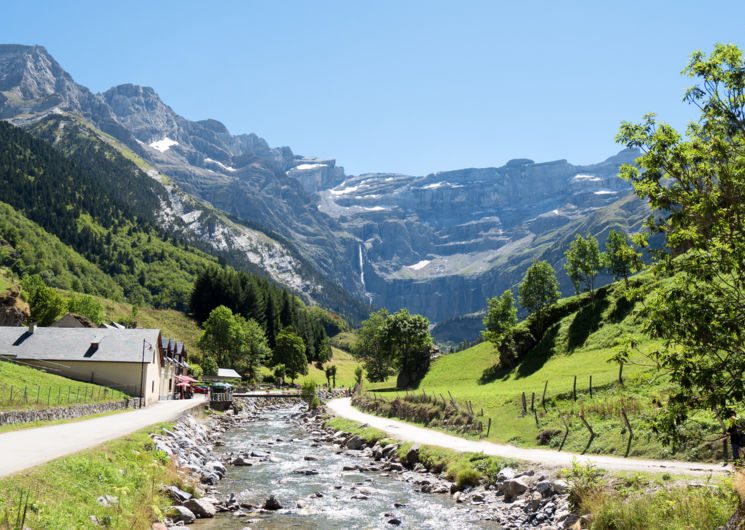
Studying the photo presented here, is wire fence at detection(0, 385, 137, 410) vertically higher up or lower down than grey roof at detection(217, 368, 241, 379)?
higher up

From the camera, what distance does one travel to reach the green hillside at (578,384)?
75.2ft

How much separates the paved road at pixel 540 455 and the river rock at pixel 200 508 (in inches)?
608

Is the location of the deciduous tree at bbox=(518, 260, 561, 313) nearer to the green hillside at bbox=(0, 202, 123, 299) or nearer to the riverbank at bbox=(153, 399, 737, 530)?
the riverbank at bbox=(153, 399, 737, 530)

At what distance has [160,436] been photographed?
3391 centimetres

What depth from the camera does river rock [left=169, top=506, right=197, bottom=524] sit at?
66.0ft

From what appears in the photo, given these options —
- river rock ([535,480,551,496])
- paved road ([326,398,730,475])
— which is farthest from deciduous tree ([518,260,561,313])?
river rock ([535,480,551,496])

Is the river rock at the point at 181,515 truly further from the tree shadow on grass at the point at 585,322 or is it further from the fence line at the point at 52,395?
the tree shadow on grass at the point at 585,322

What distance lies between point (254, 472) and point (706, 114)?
3139 centimetres

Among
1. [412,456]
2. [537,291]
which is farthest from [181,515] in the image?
[537,291]

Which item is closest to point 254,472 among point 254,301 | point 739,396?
point 739,396

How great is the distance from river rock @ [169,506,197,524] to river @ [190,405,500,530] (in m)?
0.37

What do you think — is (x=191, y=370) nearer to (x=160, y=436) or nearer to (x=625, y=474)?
(x=160, y=436)

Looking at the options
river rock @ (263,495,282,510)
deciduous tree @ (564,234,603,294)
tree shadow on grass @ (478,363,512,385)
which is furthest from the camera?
deciduous tree @ (564,234,603,294)

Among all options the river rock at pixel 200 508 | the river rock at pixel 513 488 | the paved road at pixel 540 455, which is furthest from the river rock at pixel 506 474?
the river rock at pixel 200 508
